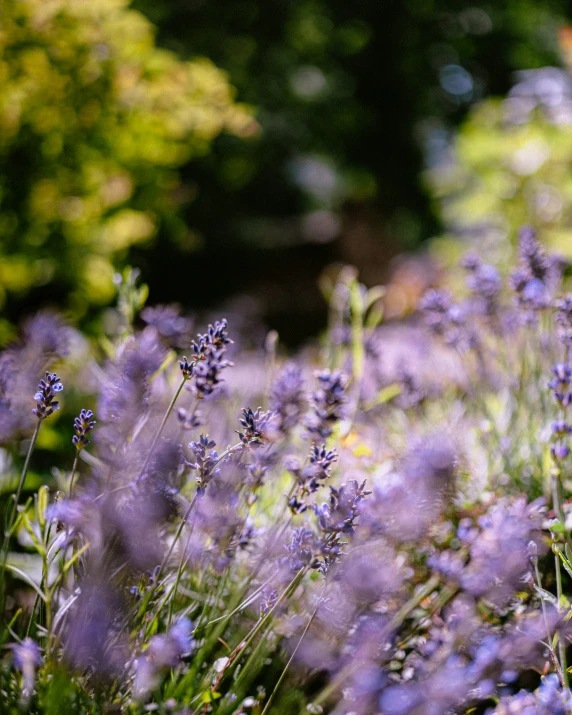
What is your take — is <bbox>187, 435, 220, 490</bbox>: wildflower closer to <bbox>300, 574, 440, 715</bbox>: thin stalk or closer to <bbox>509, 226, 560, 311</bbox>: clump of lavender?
<bbox>300, 574, 440, 715</bbox>: thin stalk

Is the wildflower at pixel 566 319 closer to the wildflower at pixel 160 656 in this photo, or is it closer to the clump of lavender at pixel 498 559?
the clump of lavender at pixel 498 559

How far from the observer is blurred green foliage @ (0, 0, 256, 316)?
2.99 meters

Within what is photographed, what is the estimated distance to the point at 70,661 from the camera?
0.90 meters

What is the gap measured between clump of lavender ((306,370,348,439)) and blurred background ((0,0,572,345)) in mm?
2467

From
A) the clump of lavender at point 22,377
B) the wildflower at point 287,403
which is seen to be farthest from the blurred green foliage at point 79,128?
the wildflower at point 287,403

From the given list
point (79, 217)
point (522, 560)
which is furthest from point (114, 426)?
point (79, 217)

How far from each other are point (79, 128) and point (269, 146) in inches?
200

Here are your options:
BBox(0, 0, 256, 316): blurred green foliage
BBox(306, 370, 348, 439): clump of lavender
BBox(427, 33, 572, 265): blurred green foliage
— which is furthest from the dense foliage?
BBox(427, 33, 572, 265): blurred green foliage

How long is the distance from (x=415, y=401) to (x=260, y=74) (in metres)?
7.23

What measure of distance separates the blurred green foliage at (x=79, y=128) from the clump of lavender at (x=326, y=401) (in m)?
2.63

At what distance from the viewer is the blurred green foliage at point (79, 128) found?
2.99 meters

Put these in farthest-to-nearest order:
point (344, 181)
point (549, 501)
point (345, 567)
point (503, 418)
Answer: point (344, 181) < point (503, 418) < point (549, 501) < point (345, 567)

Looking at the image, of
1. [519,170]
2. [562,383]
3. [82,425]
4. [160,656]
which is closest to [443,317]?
[562,383]

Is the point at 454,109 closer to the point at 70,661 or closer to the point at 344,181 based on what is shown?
the point at 344,181
